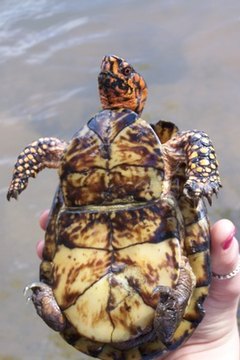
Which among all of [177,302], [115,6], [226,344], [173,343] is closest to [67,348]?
[226,344]

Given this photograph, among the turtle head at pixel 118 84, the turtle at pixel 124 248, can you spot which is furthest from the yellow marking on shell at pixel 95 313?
the turtle head at pixel 118 84

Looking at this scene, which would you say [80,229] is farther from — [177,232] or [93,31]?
[93,31]

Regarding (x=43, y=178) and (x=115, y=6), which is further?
(x=115, y=6)

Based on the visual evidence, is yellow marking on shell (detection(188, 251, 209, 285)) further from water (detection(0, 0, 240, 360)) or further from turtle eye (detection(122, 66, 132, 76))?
water (detection(0, 0, 240, 360))

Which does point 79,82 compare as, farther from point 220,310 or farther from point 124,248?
point 124,248

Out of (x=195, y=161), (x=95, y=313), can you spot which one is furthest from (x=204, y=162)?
(x=95, y=313)

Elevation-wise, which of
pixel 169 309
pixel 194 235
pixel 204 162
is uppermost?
pixel 204 162
